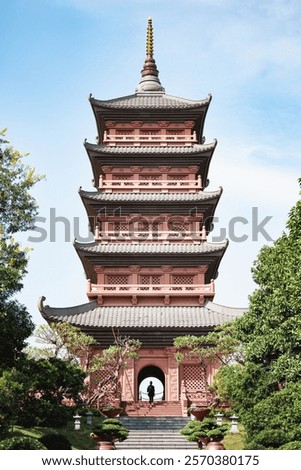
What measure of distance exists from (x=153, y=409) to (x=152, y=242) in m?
10.9

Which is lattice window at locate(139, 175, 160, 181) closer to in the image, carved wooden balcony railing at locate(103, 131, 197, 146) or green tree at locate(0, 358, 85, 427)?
carved wooden balcony railing at locate(103, 131, 197, 146)

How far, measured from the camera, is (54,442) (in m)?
23.0

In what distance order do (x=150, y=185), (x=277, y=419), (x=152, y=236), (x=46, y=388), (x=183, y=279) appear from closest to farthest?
(x=277, y=419), (x=46, y=388), (x=183, y=279), (x=152, y=236), (x=150, y=185)

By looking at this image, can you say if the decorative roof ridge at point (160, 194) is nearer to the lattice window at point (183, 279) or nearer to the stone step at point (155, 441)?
the lattice window at point (183, 279)

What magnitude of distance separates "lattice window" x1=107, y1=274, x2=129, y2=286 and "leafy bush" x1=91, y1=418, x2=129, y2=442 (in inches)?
600

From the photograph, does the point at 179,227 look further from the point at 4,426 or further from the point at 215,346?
the point at 4,426

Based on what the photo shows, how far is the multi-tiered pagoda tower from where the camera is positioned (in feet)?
119

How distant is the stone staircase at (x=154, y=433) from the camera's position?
86.4 feet

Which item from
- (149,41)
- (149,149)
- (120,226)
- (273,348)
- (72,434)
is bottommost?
(72,434)

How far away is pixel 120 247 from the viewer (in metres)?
39.7

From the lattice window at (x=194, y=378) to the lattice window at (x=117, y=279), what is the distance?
6.63 m

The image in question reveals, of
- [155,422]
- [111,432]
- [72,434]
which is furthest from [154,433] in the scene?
[111,432]

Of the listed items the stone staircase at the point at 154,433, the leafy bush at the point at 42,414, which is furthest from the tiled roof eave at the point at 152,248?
the leafy bush at the point at 42,414
